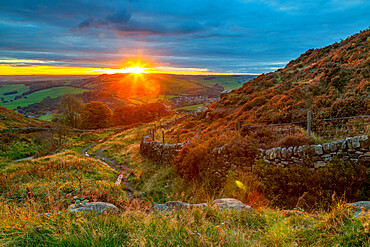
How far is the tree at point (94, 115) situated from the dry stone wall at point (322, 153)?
4794cm

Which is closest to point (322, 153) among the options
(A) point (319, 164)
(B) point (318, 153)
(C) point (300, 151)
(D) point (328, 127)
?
(B) point (318, 153)

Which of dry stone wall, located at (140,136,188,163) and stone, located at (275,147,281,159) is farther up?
stone, located at (275,147,281,159)

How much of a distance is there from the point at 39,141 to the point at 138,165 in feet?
62.4

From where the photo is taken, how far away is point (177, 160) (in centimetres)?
1210

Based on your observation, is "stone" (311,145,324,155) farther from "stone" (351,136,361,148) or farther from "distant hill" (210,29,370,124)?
"distant hill" (210,29,370,124)

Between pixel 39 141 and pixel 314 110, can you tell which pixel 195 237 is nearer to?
pixel 314 110

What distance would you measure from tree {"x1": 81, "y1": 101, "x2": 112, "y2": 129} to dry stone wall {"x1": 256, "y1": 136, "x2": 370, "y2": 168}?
47.9 m

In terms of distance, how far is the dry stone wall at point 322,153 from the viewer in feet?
22.3

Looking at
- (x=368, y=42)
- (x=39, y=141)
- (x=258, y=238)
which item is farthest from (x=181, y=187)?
(x=39, y=141)

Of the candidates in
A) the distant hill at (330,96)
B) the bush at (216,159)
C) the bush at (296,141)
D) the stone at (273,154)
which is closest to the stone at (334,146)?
the bush at (296,141)

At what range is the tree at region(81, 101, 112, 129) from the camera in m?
47.6

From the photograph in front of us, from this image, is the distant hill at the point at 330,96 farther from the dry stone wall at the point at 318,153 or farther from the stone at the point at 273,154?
the stone at the point at 273,154

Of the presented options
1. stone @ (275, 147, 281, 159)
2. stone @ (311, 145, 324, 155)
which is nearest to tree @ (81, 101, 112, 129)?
stone @ (275, 147, 281, 159)

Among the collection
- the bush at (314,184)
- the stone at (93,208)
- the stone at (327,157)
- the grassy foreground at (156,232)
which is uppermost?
the stone at (327,157)
